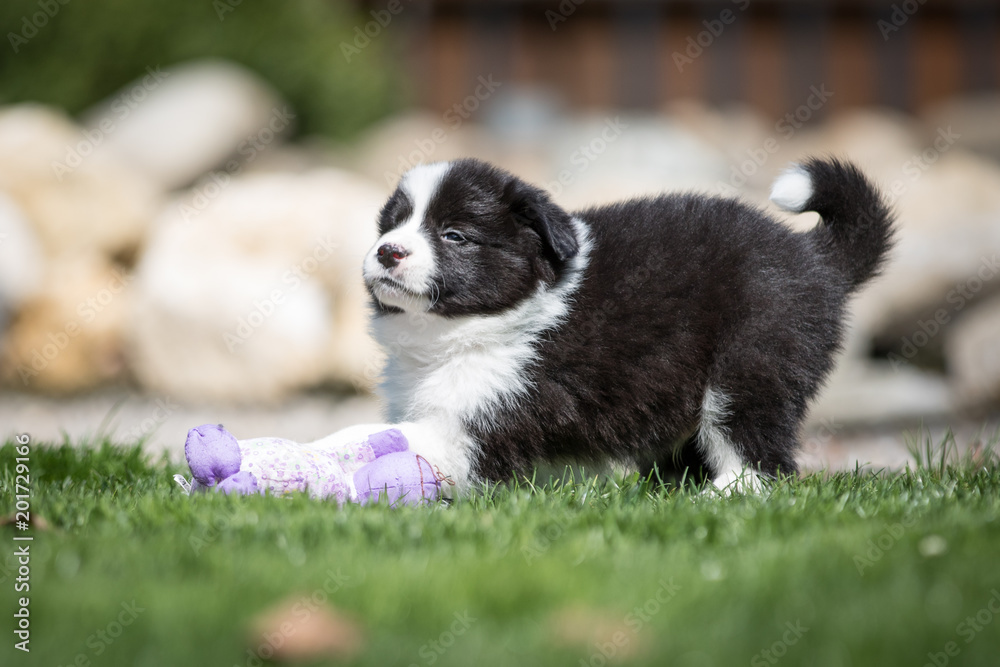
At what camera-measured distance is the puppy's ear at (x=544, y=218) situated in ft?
11.2

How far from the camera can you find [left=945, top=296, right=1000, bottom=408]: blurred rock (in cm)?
659

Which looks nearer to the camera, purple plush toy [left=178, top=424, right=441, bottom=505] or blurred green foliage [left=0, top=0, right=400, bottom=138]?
purple plush toy [left=178, top=424, right=441, bottom=505]

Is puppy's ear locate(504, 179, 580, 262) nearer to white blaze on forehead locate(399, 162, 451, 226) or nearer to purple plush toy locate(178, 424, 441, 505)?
white blaze on forehead locate(399, 162, 451, 226)

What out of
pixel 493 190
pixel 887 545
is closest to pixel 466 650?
pixel 887 545

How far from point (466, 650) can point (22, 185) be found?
739cm

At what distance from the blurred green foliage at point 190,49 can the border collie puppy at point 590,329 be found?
7.83 metres

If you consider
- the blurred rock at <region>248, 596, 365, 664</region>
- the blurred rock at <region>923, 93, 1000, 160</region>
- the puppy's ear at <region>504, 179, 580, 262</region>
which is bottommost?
the blurred rock at <region>923, 93, 1000, 160</region>

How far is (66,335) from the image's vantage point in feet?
24.4

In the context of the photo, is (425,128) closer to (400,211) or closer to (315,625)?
(400,211)

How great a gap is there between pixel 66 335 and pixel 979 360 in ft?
20.8

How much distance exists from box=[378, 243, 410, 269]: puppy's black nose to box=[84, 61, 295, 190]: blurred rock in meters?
6.61

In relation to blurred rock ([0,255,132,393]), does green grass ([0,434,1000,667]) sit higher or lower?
higher

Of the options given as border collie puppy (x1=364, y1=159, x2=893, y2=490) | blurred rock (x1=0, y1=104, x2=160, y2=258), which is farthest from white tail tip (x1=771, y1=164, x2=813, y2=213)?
blurred rock (x1=0, y1=104, x2=160, y2=258)

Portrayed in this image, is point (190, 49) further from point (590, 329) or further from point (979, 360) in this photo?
point (590, 329)
